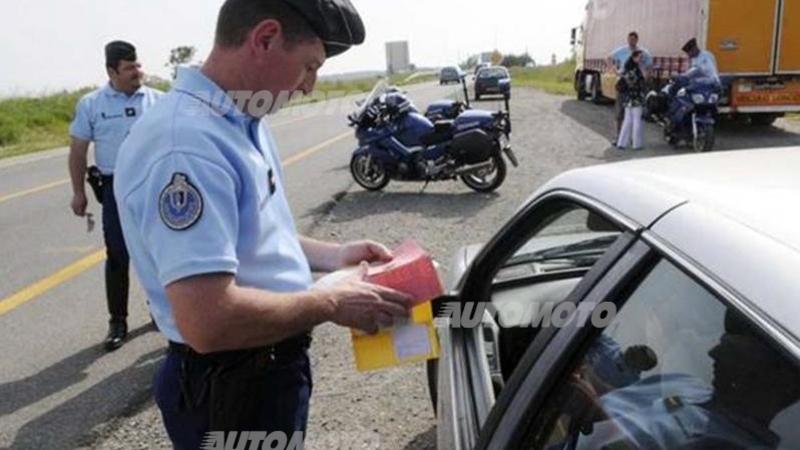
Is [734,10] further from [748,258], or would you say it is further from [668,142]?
[748,258]

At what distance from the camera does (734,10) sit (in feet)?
39.5

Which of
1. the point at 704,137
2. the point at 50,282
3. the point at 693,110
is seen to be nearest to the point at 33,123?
the point at 50,282

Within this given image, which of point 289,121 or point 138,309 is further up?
point 138,309

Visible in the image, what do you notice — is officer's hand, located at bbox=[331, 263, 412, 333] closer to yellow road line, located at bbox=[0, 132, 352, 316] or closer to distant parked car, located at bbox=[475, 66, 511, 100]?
yellow road line, located at bbox=[0, 132, 352, 316]

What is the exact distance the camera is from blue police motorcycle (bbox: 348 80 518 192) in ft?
27.7

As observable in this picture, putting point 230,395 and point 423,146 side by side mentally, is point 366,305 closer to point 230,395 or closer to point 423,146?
point 230,395

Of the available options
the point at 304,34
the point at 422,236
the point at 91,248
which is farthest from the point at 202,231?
the point at 91,248

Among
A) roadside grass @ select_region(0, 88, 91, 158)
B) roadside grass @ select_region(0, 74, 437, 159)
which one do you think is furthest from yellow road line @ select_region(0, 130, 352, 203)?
roadside grass @ select_region(0, 88, 91, 158)

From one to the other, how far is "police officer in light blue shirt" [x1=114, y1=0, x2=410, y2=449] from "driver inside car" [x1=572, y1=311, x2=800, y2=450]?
0.52 m

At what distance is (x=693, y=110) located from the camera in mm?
10703

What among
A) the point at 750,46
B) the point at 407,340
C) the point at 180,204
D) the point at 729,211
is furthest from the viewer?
the point at 750,46

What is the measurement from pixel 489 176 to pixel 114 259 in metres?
5.07

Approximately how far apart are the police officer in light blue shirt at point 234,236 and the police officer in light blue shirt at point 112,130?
267 centimetres

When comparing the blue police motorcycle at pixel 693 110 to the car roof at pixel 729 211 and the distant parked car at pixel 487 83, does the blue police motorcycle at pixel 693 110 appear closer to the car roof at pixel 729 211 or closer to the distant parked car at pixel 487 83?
the car roof at pixel 729 211
